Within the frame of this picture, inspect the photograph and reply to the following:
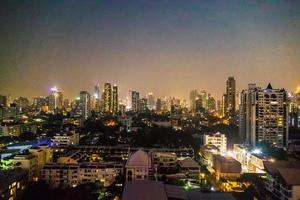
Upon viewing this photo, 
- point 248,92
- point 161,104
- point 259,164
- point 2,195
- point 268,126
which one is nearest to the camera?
point 2,195

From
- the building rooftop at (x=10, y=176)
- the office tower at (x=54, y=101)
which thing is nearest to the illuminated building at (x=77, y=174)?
the building rooftop at (x=10, y=176)

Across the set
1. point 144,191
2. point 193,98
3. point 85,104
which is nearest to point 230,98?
point 193,98

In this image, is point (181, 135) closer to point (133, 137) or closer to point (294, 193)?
point (133, 137)

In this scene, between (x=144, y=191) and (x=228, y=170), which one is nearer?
(x=144, y=191)

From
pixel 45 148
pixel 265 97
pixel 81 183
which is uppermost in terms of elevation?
pixel 265 97

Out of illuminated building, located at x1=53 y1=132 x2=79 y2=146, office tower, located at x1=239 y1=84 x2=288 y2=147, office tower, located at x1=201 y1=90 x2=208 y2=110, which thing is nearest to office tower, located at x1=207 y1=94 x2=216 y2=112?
office tower, located at x1=201 y1=90 x2=208 y2=110

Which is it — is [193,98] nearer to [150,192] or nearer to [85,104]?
[85,104]

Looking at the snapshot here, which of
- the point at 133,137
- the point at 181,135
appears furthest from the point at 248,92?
the point at 133,137

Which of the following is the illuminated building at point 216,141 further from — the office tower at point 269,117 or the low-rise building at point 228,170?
the low-rise building at point 228,170
